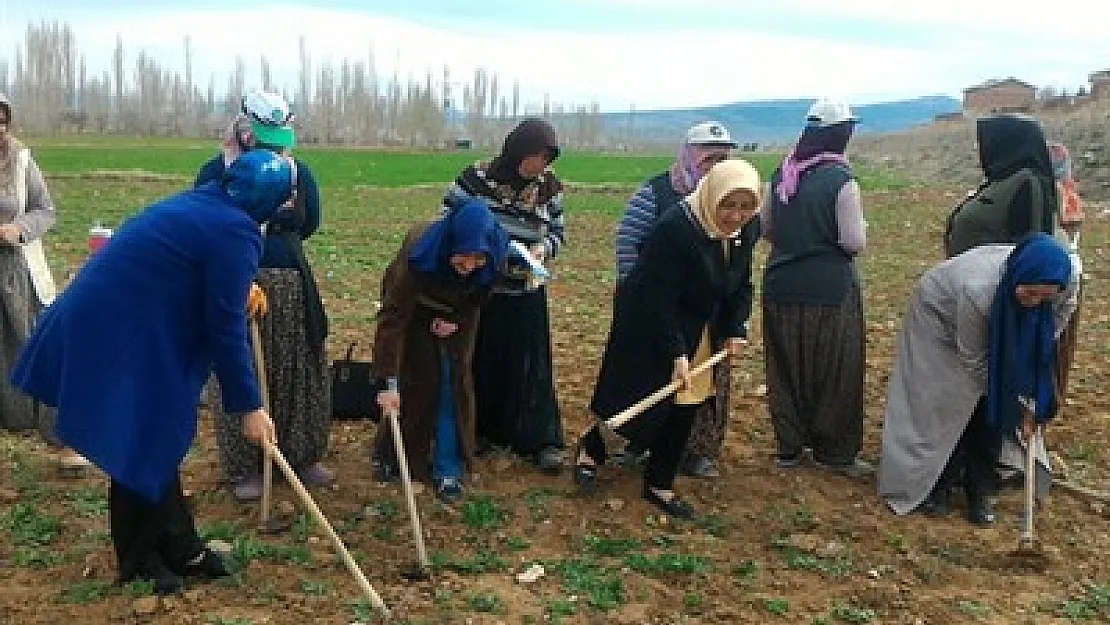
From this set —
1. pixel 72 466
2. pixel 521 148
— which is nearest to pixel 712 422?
pixel 521 148

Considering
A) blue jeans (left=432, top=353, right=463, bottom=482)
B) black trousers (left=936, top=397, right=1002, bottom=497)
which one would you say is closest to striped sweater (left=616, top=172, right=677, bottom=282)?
blue jeans (left=432, top=353, right=463, bottom=482)

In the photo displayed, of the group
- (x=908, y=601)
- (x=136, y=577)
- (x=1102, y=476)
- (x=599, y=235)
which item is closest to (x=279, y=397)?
(x=136, y=577)

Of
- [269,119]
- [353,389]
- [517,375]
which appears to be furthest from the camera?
[517,375]

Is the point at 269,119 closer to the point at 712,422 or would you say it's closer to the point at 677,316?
the point at 677,316

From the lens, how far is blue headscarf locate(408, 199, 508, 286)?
4.48 metres

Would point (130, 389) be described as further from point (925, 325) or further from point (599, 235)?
point (599, 235)

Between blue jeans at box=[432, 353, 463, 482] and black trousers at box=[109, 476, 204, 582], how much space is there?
1.31 m

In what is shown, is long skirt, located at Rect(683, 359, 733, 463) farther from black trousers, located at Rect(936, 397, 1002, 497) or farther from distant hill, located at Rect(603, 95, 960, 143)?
distant hill, located at Rect(603, 95, 960, 143)

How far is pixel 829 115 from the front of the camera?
524cm

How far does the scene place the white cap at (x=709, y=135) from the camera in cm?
503

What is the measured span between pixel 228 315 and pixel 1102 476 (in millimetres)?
4461

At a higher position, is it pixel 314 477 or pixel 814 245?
pixel 814 245

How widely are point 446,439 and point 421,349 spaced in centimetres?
44

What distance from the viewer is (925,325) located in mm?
5148
